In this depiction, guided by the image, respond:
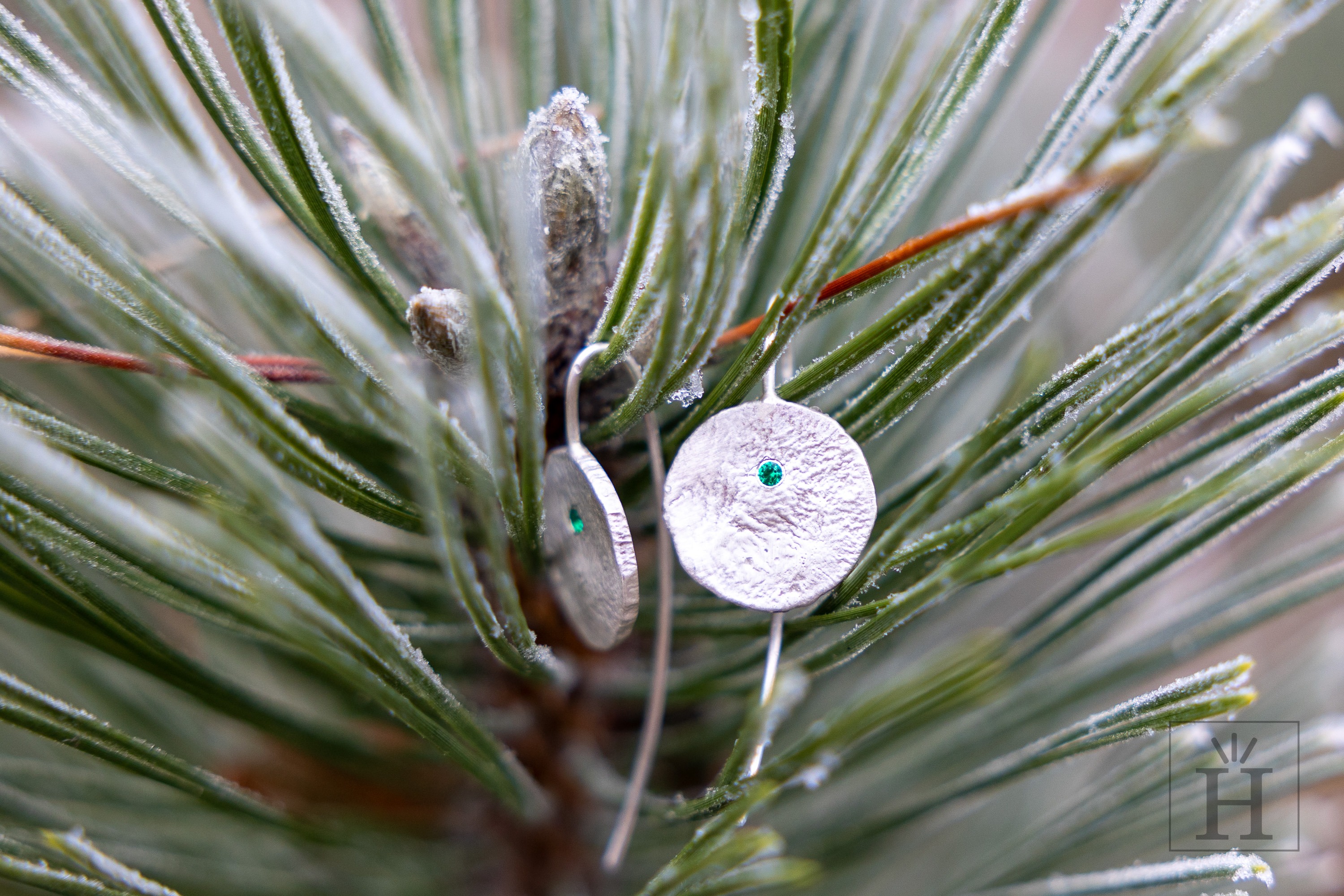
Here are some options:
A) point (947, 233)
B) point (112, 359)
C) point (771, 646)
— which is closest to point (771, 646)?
point (771, 646)

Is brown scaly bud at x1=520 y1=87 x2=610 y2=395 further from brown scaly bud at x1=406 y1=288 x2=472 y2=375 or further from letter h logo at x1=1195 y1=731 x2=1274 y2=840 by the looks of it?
letter h logo at x1=1195 y1=731 x2=1274 y2=840

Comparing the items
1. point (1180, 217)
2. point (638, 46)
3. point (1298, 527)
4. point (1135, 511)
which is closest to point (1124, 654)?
point (1298, 527)

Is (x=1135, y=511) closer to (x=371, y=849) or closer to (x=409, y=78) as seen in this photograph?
(x=409, y=78)

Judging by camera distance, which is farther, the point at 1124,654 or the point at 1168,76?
the point at 1124,654

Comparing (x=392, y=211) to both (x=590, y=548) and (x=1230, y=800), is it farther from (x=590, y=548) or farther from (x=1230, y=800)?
(x=1230, y=800)

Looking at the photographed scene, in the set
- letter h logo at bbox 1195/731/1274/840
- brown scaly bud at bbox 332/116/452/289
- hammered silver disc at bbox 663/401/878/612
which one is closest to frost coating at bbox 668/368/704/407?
hammered silver disc at bbox 663/401/878/612

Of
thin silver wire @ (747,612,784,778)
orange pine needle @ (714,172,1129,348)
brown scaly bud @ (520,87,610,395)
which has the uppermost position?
brown scaly bud @ (520,87,610,395)

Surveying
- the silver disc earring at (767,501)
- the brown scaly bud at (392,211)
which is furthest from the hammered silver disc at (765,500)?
the brown scaly bud at (392,211)
